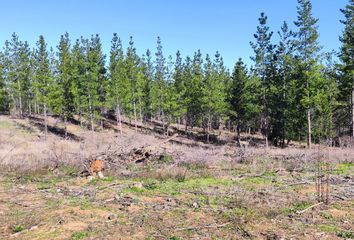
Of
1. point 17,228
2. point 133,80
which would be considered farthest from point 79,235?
point 133,80

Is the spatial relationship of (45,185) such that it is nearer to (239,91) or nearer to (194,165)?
(194,165)

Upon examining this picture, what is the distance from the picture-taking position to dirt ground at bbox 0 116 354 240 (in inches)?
314

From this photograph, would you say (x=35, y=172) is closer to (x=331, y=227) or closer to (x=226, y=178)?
(x=226, y=178)

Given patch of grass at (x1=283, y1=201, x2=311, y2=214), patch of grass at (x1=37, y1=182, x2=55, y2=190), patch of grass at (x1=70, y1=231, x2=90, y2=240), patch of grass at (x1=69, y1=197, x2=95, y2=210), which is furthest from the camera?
patch of grass at (x1=37, y1=182, x2=55, y2=190)

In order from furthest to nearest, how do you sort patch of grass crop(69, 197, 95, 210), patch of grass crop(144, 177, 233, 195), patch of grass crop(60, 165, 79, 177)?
patch of grass crop(60, 165, 79, 177), patch of grass crop(144, 177, 233, 195), patch of grass crop(69, 197, 95, 210)

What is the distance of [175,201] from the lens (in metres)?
10.8

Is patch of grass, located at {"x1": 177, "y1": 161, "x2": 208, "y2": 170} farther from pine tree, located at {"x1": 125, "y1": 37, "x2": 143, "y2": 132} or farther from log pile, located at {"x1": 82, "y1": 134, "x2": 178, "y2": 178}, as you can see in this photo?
pine tree, located at {"x1": 125, "y1": 37, "x2": 143, "y2": 132}

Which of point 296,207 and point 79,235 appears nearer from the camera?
point 79,235

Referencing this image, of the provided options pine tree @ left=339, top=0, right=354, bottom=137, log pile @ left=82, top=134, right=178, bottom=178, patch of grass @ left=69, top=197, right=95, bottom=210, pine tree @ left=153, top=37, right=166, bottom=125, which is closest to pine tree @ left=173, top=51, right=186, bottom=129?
pine tree @ left=153, top=37, right=166, bottom=125

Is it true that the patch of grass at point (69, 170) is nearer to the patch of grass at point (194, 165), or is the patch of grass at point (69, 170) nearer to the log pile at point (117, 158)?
the log pile at point (117, 158)

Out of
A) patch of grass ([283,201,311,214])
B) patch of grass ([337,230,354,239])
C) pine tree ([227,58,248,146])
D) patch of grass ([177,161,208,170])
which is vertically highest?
pine tree ([227,58,248,146])

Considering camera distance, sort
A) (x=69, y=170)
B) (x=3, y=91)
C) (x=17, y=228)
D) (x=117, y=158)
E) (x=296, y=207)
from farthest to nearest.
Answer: (x=3, y=91) < (x=117, y=158) < (x=69, y=170) < (x=296, y=207) < (x=17, y=228)

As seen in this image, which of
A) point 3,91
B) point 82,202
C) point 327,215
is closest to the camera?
point 327,215

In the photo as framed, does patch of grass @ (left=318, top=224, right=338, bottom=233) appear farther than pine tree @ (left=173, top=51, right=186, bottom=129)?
No
